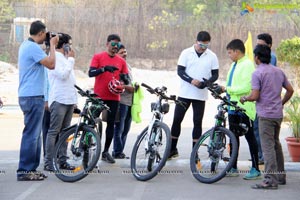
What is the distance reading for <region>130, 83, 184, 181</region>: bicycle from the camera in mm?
8742

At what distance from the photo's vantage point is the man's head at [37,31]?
875 cm

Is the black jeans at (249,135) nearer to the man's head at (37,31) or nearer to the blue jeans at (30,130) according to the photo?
the blue jeans at (30,130)

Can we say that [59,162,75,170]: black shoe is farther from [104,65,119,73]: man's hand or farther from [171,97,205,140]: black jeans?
[171,97,205,140]: black jeans

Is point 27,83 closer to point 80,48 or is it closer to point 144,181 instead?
point 144,181

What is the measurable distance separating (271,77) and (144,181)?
6.64 ft

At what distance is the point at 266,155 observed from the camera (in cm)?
831

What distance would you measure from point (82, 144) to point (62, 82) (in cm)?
95

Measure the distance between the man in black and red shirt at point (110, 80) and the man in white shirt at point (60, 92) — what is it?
0.54 metres

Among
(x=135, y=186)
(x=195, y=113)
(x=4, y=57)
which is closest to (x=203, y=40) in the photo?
(x=195, y=113)

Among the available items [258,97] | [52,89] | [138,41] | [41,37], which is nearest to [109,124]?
[52,89]

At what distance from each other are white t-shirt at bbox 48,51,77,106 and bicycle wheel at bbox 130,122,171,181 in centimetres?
116

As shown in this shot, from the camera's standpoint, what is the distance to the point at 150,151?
29.0 feet

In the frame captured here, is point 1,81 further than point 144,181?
Yes

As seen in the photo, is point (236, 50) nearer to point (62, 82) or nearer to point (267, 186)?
point (267, 186)
